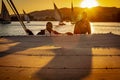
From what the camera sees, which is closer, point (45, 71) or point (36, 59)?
point (45, 71)

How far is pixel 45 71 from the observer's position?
4.22 metres

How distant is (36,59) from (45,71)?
0.97 meters

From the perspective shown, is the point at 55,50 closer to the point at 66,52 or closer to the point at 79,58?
the point at 66,52

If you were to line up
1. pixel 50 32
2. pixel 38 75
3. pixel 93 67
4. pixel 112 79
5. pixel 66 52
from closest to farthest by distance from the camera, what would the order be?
pixel 112 79 < pixel 38 75 < pixel 93 67 < pixel 66 52 < pixel 50 32

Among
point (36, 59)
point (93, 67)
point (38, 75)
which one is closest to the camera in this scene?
point (38, 75)

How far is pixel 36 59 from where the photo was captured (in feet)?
16.9

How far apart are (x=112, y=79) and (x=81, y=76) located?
419 millimetres

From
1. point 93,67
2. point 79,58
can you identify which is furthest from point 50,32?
point 93,67

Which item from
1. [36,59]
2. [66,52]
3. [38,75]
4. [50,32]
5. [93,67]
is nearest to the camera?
[38,75]

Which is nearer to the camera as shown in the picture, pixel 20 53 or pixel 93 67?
→ pixel 93 67

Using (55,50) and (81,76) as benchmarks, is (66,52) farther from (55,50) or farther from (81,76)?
(81,76)

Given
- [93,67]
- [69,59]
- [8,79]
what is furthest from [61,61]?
[8,79]

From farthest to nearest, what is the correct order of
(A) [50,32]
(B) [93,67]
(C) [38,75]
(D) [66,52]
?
(A) [50,32], (D) [66,52], (B) [93,67], (C) [38,75]

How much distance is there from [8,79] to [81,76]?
0.96 meters
